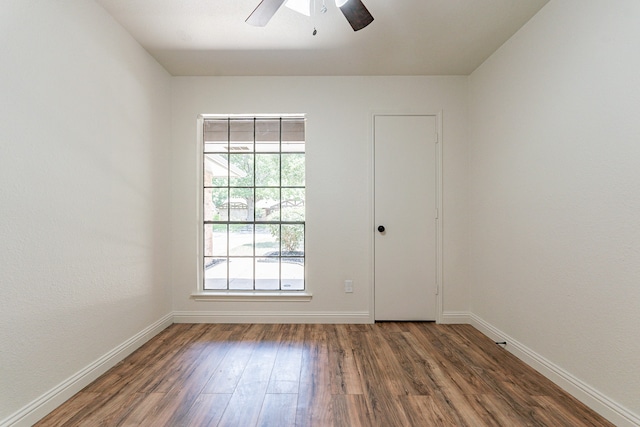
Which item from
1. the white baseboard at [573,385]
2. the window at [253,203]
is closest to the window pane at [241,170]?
the window at [253,203]

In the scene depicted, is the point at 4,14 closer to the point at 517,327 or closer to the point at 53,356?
the point at 53,356

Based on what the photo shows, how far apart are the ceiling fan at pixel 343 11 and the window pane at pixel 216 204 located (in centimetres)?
193

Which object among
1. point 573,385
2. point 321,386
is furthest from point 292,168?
point 573,385

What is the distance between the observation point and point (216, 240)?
3.38 m

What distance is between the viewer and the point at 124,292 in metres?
2.48

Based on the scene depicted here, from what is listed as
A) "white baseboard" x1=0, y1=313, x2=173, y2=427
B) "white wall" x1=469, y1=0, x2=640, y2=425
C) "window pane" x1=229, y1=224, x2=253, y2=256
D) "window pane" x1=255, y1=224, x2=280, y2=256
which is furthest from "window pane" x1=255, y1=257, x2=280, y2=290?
"white wall" x1=469, y1=0, x2=640, y2=425

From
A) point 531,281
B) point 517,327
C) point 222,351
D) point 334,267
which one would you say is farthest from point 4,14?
point 517,327

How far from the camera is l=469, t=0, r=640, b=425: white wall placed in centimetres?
165

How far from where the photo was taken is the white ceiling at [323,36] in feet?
7.20

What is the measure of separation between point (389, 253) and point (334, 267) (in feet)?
1.98

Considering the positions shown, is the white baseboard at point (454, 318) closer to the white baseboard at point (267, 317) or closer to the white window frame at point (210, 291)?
the white baseboard at point (267, 317)

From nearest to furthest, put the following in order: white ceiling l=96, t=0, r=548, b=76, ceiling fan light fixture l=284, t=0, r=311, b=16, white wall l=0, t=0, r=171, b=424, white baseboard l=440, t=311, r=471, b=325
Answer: white wall l=0, t=0, r=171, b=424 < ceiling fan light fixture l=284, t=0, r=311, b=16 < white ceiling l=96, t=0, r=548, b=76 < white baseboard l=440, t=311, r=471, b=325

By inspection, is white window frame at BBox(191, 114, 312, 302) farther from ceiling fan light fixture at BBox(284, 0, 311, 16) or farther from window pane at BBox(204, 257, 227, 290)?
ceiling fan light fixture at BBox(284, 0, 311, 16)

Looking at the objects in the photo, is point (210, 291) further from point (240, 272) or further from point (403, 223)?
point (403, 223)
